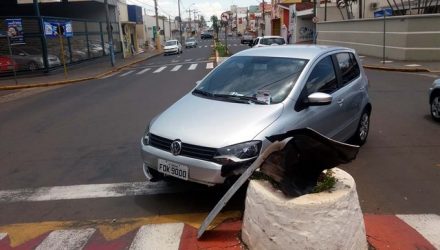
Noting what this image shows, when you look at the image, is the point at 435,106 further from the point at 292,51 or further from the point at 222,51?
the point at 222,51

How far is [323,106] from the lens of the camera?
578 cm

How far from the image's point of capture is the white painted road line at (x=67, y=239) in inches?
174

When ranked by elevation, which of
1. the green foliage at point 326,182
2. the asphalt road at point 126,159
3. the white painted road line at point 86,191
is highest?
the green foliage at point 326,182

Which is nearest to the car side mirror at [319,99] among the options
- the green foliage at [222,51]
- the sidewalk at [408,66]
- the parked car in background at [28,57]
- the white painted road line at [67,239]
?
the white painted road line at [67,239]

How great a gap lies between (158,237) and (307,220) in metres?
1.67

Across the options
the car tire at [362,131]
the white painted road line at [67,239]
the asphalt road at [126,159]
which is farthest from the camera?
the car tire at [362,131]

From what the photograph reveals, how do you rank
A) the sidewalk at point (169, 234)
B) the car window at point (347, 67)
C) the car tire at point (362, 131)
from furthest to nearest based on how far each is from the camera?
the car tire at point (362, 131), the car window at point (347, 67), the sidewalk at point (169, 234)

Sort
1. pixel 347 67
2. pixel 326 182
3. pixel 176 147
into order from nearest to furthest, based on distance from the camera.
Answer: pixel 326 182
pixel 176 147
pixel 347 67

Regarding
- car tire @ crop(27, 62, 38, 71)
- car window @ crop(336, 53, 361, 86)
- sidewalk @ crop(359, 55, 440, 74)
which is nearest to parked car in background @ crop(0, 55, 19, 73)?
car tire @ crop(27, 62, 38, 71)

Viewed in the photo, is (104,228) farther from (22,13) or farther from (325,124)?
(22,13)

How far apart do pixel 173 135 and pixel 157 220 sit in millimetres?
928

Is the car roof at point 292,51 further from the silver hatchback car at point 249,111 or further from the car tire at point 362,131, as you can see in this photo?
the car tire at point 362,131

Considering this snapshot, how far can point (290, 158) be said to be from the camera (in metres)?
3.80

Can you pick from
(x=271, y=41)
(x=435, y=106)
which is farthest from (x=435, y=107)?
(x=271, y=41)
